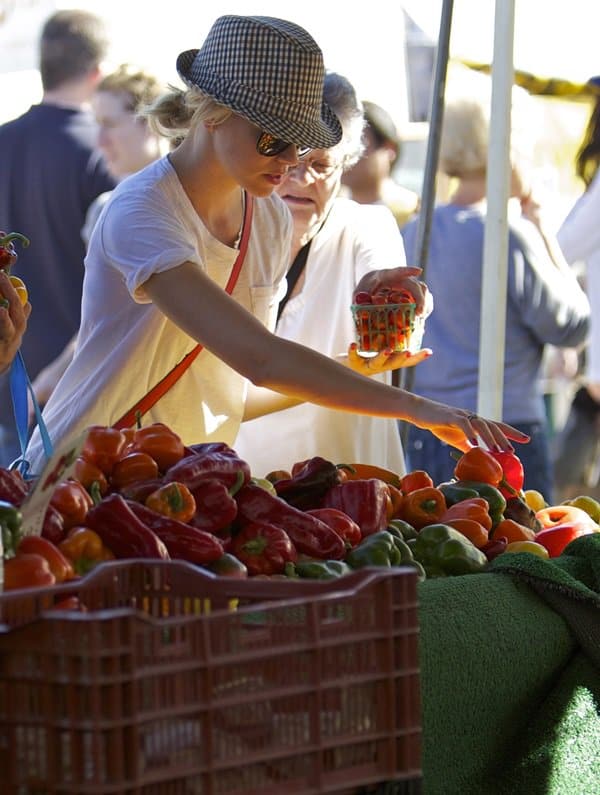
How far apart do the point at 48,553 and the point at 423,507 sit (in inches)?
45.4

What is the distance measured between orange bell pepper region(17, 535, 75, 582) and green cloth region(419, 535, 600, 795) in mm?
584

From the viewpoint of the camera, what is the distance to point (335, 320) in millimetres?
3885

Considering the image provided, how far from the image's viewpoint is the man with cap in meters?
2.69

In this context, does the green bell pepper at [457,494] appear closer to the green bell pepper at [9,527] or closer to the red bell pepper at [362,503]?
the red bell pepper at [362,503]

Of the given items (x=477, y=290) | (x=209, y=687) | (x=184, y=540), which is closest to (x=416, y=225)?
(x=477, y=290)

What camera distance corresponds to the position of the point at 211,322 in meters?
2.65

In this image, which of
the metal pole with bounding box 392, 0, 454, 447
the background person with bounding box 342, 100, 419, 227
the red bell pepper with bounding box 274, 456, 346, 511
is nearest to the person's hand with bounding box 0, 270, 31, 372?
the red bell pepper with bounding box 274, 456, 346, 511

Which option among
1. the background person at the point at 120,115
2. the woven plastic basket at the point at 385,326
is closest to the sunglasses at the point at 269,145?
the woven plastic basket at the point at 385,326

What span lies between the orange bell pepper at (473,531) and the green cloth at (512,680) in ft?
0.65

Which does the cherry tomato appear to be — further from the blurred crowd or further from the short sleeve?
the blurred crowd

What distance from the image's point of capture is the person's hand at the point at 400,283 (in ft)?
10.5

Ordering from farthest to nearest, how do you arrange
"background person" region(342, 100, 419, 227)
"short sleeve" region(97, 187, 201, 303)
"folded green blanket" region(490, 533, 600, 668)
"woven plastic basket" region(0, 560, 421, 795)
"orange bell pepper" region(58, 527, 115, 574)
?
"background person" region(342, 100, 419, 227) < "short sleeve" region(97, 187, 201, 303) < "folded green blanket" region(490, 533, 600, 668) < "orange bell pepper" region(58, 527, 115, 574) < "woven plastic basket" region(0, 560, 421, 795)

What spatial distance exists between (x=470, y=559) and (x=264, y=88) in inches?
41.0

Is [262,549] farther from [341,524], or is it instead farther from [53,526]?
[53,526]
